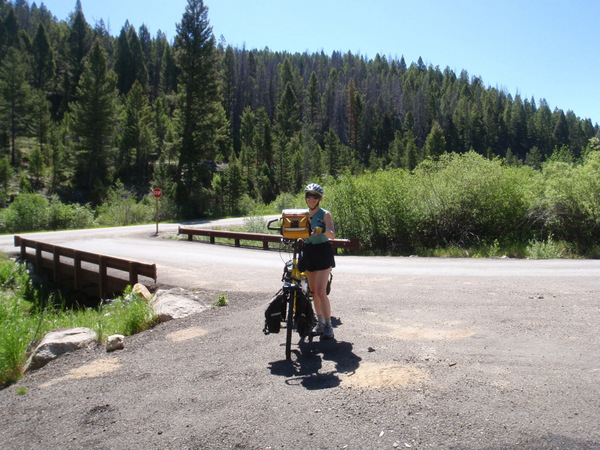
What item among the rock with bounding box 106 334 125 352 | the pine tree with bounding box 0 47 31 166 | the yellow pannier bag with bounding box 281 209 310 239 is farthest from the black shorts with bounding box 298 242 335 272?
the pine tree with bounding box 0 47 31 166

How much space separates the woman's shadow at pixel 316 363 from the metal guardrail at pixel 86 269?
633 cm

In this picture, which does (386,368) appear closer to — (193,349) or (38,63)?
(193,349)

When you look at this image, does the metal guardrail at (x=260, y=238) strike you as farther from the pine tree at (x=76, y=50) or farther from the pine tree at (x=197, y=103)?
the pine tree at (x=76, y=50)

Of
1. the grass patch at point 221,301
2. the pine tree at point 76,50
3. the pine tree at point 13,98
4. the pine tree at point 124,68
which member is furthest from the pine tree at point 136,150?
the grass patch at point 221,301

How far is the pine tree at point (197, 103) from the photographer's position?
44.3m

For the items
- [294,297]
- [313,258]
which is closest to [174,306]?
[294,297]

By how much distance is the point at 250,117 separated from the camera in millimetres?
88188

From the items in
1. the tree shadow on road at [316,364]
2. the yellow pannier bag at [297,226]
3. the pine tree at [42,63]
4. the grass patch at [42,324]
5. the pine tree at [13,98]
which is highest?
the pine tree at [42,63]

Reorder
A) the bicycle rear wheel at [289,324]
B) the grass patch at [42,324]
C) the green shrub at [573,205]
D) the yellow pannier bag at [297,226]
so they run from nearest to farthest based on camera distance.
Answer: the bicycle rear wheel at [289,324] < the yellow pannier bag at [297,226] < the grass patch at [42,324] < the green shrub at [573,205]

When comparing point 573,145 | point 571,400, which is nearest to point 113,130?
point 571,400

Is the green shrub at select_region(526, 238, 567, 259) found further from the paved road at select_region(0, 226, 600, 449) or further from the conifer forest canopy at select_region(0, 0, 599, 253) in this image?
the paved road at select_region(0, 226, 600, 449)

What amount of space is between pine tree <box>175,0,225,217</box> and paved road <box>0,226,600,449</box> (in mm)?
37790

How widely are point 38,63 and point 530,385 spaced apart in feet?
356

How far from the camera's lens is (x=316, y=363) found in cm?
518
